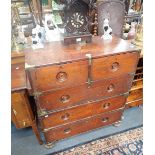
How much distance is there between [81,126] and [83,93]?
385 millimetres

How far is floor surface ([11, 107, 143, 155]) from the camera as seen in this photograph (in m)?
1.64

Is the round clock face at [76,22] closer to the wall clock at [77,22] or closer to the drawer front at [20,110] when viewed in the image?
the wall clock at [77,22]

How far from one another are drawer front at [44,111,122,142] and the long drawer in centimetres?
44

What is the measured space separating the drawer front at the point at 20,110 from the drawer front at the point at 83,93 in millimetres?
128

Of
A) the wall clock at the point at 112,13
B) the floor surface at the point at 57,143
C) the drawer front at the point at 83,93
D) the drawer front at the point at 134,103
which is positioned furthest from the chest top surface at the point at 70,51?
the floor surface at the point at 57,143

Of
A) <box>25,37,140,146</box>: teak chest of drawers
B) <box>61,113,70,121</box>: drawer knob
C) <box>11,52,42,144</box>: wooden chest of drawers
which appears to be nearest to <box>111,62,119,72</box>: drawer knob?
<box>25,37,140,146</box>: teak chest of drawers

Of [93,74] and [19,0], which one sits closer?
[93,74]

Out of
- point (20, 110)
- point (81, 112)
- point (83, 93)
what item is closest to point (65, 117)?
point (81, 112)

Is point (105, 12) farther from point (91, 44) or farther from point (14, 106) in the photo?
point (14, 106)

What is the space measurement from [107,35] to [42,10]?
593 mm

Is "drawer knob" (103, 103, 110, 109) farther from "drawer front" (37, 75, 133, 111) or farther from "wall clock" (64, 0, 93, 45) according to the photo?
"wall clock" (64, 0, 93, 45)

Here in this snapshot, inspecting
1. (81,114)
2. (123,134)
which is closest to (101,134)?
(123,134)

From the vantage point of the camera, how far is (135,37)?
177cm

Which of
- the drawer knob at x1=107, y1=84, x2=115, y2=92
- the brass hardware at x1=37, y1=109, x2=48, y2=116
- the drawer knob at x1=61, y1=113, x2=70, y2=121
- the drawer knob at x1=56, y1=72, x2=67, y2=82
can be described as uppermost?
the drawer knob at x1=56, y1=72, x2=67, y2=82
